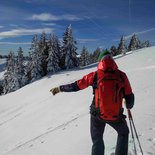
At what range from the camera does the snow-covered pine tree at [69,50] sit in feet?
167

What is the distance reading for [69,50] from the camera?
51.0 meters

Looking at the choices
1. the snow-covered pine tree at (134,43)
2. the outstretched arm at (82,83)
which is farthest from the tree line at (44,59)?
the outstretched arm at (82,83)

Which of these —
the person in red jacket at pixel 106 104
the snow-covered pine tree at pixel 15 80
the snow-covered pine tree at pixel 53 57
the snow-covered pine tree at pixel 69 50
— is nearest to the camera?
the person in red jacket at pixel 106 104

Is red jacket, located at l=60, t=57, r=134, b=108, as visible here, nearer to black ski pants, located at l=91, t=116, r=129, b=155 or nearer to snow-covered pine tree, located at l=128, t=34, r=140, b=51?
black ski pants, located at l=91, t=116, r=129, b=155

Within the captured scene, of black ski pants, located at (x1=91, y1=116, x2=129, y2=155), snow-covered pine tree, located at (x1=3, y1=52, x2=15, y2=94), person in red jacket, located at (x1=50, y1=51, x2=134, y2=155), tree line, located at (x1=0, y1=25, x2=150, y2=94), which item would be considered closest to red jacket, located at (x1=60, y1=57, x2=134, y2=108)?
person in red jacket, located at (x1=50, y1=51, x2=134, y2=155)

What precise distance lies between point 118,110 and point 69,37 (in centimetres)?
4669

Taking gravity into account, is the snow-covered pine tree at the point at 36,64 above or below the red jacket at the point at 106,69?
below

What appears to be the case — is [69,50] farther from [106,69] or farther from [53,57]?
[106,69]

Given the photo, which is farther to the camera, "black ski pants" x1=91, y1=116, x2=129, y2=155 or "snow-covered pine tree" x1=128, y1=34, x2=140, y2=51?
"snow-covered pine tree" x1=128, y1=34, x2=140, y2=51

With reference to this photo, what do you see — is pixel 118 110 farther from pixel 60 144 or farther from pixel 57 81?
pixel 57 81

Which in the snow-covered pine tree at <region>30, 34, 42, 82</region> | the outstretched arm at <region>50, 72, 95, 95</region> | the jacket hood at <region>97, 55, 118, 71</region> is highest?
the jacket hood at <region>97, 55, 118, 71</region>

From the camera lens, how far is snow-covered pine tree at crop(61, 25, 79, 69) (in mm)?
50906

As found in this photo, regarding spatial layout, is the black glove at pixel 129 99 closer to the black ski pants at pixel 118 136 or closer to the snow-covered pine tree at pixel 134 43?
the black ski pants at pixel 118 136

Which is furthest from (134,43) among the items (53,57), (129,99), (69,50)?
(129,99)
